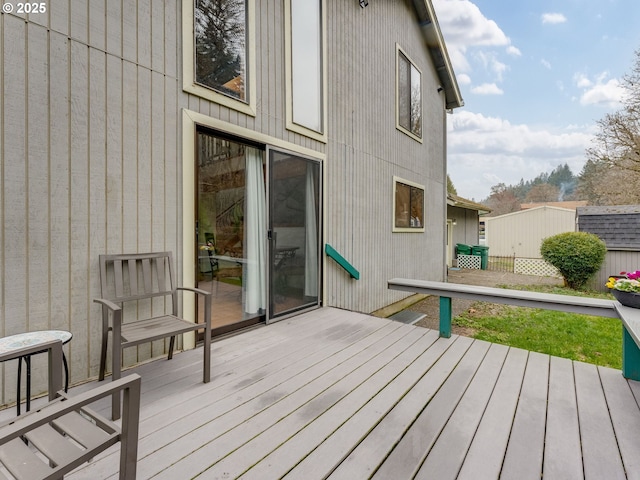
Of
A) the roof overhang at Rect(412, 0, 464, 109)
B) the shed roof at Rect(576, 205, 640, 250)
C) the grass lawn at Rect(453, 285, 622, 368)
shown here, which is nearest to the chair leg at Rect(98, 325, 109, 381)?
the grass lawn at Rect(453, 285, 622, 368)

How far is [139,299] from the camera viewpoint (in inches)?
97.0

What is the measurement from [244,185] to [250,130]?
1.96 ft

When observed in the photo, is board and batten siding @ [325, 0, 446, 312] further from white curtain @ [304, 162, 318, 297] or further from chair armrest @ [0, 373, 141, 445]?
chair armrest @ [0, 373, 141, 445]

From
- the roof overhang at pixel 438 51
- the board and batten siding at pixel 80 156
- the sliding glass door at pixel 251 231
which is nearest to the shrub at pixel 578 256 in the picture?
the roof overhang at pixel 438 51

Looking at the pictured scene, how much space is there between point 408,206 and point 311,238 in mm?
3572

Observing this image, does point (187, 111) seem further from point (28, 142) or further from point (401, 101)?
point (401, 101)

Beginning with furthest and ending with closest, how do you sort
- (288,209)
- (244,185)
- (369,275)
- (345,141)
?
(369,275) < (345,141) < (288,209) < (244,185)

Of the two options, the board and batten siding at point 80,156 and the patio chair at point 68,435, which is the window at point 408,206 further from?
the patio chair at point 68,435

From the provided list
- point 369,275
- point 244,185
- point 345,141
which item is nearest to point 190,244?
point 244,185

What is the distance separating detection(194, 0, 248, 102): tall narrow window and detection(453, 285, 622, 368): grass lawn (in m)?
4.94

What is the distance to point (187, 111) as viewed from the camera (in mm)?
2773

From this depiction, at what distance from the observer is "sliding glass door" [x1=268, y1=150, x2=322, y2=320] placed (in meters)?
3.58

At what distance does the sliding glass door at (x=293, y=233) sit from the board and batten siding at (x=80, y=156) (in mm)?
1188

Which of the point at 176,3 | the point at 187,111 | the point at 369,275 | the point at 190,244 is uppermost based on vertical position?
the point at 176,3
